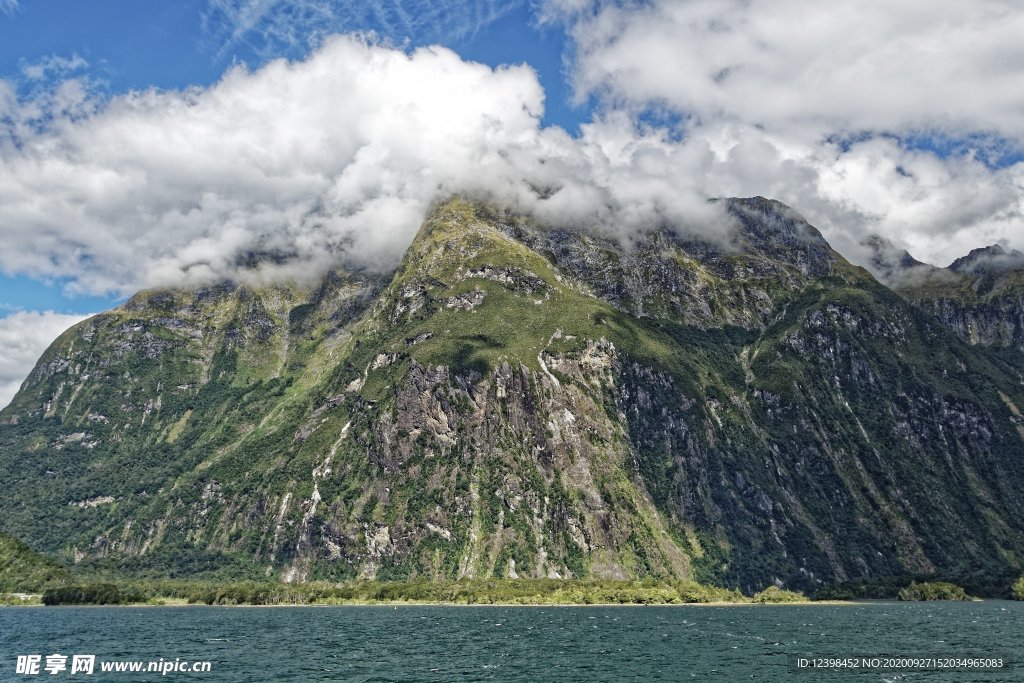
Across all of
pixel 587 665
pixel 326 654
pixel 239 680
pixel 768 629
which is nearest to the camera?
pixel 239 680

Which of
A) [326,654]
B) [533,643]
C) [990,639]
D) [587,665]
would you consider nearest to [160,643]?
[326,654]

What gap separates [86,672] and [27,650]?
32646 millimetres

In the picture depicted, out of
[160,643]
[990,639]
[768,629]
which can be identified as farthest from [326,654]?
[990,639]

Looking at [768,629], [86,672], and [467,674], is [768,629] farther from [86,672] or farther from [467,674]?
[86,672]

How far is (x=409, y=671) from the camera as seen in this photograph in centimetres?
11875

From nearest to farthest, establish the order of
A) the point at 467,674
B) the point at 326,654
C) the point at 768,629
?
the point at 467,674
the point at 326,654
the point at 768,629

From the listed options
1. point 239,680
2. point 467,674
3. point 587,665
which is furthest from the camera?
point 587,665

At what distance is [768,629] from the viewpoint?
626 feet

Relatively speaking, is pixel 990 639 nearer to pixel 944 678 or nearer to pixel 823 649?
pixel 823 649

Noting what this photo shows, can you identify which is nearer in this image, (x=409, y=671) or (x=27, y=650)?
(x=409, y=671)

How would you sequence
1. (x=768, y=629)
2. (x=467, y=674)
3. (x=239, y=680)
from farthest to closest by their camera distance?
(x=768, y=629), (x=467, y=674), (x=239, y=680)

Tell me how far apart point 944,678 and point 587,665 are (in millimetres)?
45931

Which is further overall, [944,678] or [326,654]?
[326,654]

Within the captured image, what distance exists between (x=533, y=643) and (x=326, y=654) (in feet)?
125
